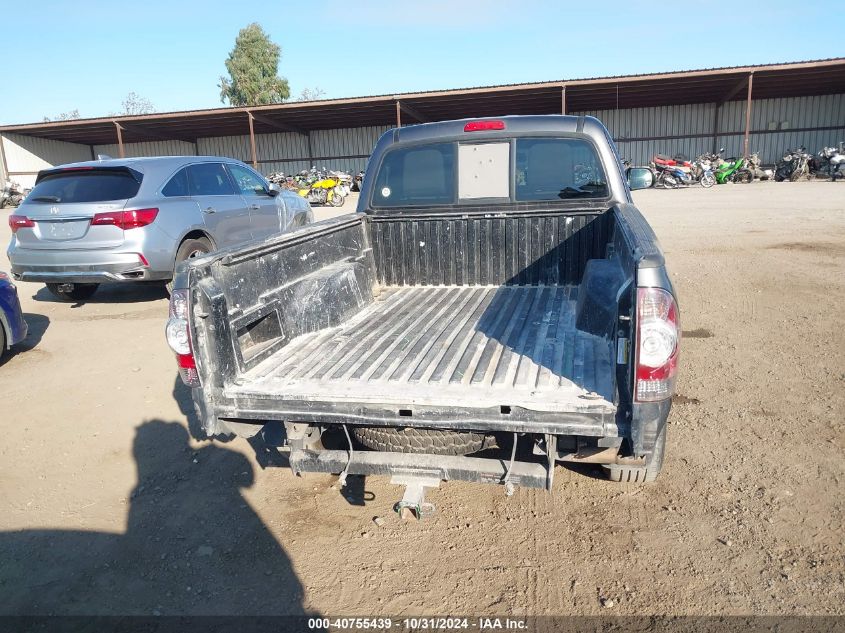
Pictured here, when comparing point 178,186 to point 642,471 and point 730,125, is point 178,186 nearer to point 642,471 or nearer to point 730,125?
point 642,471

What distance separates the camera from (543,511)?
3.15 metres

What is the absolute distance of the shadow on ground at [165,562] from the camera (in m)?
2.60

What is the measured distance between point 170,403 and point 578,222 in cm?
348

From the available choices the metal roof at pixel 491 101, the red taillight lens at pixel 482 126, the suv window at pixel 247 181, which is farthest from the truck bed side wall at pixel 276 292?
the metal roof at pixel 491 101

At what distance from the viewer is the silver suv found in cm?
676

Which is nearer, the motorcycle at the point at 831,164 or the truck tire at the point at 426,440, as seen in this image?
the truck tire at the point at 426,440

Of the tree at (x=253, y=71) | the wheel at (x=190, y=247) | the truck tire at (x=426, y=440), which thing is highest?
the tree at (x=253, y=71)

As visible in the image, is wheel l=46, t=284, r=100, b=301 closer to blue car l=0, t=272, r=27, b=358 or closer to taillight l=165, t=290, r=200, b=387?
blue car l=0, t=272, r=27, b=358

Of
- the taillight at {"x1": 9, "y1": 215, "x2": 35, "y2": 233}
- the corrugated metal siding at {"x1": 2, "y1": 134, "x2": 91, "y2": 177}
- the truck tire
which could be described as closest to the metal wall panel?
the corrugated metal siding at {"x1": 2, "y1": 134, "x2": 91, "y2": 177}

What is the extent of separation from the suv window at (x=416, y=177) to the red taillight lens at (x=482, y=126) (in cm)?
20

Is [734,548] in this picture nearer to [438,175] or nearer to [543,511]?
[543,511]

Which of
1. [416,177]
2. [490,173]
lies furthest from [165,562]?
[490,173]

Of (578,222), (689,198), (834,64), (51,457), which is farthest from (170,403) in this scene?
(834,64)

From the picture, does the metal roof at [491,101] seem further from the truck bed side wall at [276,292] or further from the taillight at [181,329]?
the taillight at [181,329]
